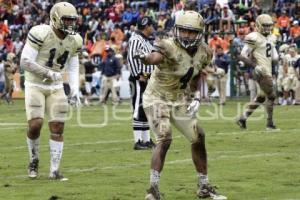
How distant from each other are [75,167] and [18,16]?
2699 centimetres

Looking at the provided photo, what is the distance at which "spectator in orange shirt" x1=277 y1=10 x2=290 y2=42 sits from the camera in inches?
1137

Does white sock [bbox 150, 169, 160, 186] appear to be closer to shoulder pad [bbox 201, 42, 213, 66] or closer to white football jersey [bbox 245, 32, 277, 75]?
shoulder pad [bbox 201, 42, 213, 66]

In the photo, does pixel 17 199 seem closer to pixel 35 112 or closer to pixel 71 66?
pixel 35 112

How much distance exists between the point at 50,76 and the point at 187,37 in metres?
1.99

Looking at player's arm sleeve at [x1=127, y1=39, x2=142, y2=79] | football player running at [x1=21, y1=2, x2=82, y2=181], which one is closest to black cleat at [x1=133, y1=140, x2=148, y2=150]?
player's arm sleeve at [x1=127, y1=39, x2=142, y2=79]

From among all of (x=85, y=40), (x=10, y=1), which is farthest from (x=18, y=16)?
(x=85, y=40)

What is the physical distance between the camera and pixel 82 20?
34.9 m

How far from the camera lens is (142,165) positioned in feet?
35.4

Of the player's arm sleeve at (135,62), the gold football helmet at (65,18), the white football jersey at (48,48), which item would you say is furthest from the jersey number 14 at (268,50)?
the gold football helmet at (65,18)

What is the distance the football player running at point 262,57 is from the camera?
600 inches

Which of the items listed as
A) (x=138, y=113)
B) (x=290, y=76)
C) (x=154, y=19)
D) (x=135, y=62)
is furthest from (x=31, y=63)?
(x=154, y=19)

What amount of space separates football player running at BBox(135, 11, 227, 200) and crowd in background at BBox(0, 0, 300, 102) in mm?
18267

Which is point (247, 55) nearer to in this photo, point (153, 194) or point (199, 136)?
point (199, 136)

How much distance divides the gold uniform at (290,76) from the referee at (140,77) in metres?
12.6
